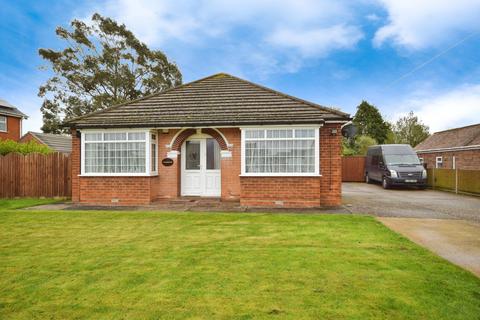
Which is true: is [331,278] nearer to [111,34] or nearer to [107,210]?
[107,210]

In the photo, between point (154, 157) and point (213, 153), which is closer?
point (154, 157)

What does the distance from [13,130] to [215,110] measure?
Result: 24933 millimetres

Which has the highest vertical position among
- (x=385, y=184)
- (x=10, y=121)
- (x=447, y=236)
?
(x=10, y=121)

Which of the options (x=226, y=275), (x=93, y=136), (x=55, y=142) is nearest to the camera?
(x=226, y=275)

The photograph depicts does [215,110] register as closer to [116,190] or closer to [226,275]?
[116,190]

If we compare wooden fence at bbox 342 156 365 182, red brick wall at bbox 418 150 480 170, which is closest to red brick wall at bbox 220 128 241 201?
wooden fence at bbox 342 156 365 182

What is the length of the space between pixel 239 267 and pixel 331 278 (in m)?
1.31

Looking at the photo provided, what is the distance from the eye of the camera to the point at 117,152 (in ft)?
36.9

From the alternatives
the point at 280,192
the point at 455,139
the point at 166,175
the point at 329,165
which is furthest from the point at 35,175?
the point at 455,139

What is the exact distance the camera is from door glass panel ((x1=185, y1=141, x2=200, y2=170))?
12.1 meters

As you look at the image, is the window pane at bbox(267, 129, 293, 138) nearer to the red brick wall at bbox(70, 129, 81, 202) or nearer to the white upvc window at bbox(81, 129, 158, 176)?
the white upvc window at bbox(81, 129, 158, 176)

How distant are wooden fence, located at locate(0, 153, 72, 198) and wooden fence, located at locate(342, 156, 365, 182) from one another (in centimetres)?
1864

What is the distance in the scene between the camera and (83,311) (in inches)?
123

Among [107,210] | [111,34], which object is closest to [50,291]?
[107,210]
